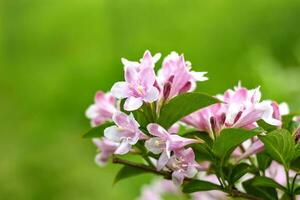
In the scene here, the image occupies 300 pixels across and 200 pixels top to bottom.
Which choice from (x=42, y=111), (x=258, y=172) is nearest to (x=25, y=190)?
(x=42, y=111)

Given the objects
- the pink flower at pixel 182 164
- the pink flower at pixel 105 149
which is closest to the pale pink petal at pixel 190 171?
the pink flower at pixel 182 164

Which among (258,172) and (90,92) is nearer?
(258,172)

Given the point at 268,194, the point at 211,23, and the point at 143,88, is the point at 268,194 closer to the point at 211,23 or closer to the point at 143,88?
the point at 143,88

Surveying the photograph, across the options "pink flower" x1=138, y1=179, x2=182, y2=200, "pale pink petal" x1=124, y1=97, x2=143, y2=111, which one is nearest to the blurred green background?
"pink flower" x1=138, y1=179, x2=182, y2=200

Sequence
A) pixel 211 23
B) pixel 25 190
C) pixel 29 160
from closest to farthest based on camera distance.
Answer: pixel 25 190 < pixel 29 160 < pixel 211 23

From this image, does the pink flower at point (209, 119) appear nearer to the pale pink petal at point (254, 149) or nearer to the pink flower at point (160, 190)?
the pale pink petal at point (254, 149)

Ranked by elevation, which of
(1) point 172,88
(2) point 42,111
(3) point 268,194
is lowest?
(3) point 268,194

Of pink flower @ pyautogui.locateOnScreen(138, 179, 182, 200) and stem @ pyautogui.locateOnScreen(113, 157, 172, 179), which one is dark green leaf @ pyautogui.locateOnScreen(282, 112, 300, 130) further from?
pink flower @ pyautogui.locateOnScreen(138, 179, 182, 200)
